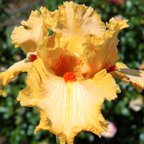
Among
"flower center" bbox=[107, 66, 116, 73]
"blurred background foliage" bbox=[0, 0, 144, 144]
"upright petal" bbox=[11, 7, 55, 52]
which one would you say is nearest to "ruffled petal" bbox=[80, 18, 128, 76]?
"flower center" bbox=[107, 66, 116, 73]

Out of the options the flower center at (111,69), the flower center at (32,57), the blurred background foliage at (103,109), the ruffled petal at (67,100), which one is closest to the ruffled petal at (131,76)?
the flower center at (111,69)

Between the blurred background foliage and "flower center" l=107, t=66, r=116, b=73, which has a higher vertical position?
"flower center" l=107, t=66, r=116, b=73

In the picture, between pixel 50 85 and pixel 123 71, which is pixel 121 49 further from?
pixel 50 85

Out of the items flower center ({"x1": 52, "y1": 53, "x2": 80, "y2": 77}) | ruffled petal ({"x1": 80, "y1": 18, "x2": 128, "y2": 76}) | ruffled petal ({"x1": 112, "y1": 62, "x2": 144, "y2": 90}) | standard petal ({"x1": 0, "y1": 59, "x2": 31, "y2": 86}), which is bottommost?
ruffled petal ({"x1": 112, "y1": 62, "x2": 144, "y2": 90})

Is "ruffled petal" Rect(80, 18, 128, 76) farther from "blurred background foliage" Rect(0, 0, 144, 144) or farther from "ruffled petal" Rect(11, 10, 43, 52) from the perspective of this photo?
"blurred background foliage" Rect(0, 0, 144, 144)

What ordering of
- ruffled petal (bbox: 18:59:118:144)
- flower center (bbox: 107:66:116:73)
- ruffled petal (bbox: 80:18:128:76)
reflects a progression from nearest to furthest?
1. ruffled petal (bbox: 18:59:118:144)
2. ruffled petal (bbox: 80:18:128:76)
3. flower center (bbox: 107:66:116:73)

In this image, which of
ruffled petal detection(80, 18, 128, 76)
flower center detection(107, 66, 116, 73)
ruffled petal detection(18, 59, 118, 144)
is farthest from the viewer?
flower center detection(107, 66, 116, 73)

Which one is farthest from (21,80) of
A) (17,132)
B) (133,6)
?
(133,6)
